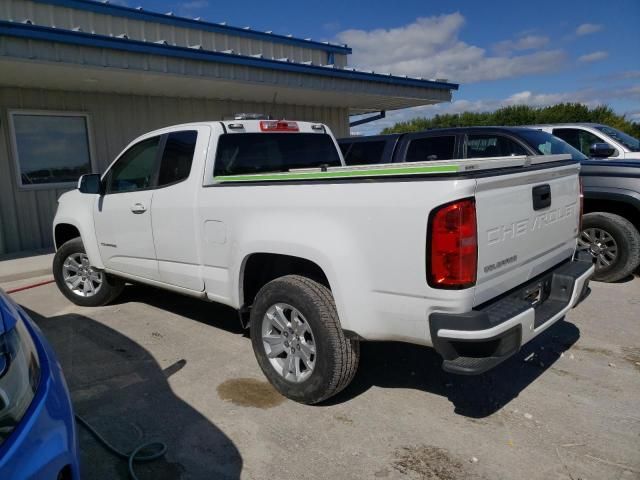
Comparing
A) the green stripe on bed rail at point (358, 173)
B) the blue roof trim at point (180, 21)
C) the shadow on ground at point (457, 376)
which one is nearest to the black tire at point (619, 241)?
the shadow on ground at point (457, 376)

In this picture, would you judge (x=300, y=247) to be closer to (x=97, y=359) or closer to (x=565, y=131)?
(x=97, y=359)

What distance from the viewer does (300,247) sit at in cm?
324

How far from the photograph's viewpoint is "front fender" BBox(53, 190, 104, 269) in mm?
5305

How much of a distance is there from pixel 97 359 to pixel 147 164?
1.77m

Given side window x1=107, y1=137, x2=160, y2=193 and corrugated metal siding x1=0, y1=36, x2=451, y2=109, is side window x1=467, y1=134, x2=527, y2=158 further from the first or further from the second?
corrugated metal siding x1=0, y1=36, x2=451, y2=109

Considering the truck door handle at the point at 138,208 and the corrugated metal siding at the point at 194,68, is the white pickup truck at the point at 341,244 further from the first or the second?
the corrugated metal siding at the point at 194,68

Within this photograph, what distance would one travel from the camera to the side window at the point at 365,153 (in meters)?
6.88

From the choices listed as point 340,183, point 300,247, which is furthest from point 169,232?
point 340,183

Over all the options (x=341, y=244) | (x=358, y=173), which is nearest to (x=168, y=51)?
(x=358, y=173)

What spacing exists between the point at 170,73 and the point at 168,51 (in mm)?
349

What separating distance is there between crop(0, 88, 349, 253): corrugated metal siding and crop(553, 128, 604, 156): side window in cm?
679

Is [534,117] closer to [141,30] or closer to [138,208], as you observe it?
[141,30]

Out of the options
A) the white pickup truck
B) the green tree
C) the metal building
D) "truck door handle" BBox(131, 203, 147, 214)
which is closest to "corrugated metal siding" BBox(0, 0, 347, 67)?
the metal building

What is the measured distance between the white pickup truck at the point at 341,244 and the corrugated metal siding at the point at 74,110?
499 cm
